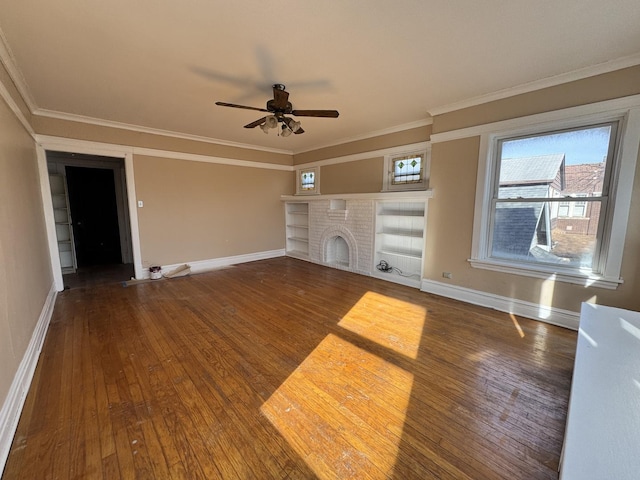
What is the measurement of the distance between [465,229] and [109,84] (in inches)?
Answer: 185

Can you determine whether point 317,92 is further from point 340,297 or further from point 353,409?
point 353,409

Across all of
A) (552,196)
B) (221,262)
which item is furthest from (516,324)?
(221,262)

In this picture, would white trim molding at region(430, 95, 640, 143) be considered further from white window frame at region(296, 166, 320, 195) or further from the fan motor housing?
white window frame at region(296, 166, 320, 195)

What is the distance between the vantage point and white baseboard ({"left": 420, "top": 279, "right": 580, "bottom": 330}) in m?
2.87

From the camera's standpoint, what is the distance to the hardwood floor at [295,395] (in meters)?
1.38

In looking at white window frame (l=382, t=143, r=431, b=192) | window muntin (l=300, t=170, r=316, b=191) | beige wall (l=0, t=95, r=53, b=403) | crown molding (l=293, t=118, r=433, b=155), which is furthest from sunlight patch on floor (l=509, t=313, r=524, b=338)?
window muntin (l=300, t=170, r=316, b=191)

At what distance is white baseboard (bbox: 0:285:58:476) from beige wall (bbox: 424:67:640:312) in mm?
4297

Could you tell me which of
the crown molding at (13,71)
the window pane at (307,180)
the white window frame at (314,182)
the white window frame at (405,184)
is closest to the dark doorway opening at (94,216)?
the crown molding at (13,71)

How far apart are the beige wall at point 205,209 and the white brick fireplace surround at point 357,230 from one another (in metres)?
0.70

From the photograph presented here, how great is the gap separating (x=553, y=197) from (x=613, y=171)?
0.49 metres

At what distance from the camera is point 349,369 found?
215 cm

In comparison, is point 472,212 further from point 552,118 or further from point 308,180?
point 308,180

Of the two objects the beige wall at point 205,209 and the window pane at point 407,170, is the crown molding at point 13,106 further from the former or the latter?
the window pane at point 407,170

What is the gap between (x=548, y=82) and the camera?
109 inches
